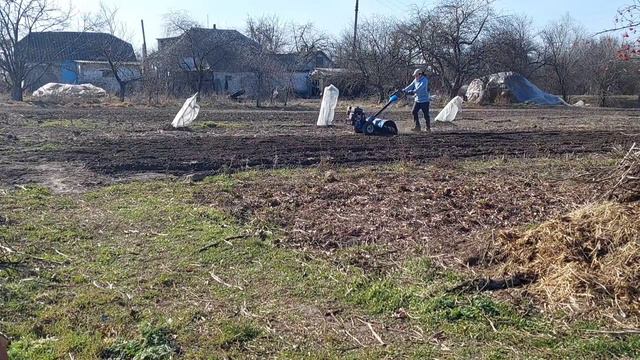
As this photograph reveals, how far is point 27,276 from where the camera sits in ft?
18.8

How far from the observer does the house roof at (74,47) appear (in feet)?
143

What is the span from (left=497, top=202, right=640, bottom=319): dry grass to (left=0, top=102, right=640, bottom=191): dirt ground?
692cm

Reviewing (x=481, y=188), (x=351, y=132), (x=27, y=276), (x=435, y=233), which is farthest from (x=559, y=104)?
(x=27, y=276)

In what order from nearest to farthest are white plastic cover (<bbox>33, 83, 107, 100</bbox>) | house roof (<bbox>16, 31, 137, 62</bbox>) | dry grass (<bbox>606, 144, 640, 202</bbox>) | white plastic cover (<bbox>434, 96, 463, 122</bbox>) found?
dry grass (<bbox>606, 144, 640, 202</bbox>)
white plastic cover (<bbox>434, 96, 463, 122</bbox>)
white plastic cover (<bbox>33, 83, 107, 100</bbox>)
house roof (<bbox>16, 31, 137, 62</bbox>)

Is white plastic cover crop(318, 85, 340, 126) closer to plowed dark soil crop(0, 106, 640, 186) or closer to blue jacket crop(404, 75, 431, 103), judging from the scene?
plowed dark soil crop(0, 106, 640, 186)

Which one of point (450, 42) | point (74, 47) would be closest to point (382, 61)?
point (450, 42)

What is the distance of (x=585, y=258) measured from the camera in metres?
5.35

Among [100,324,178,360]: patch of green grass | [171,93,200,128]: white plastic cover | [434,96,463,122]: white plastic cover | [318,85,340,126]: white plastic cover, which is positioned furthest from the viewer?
[434,96,463,122]: white plastic cover

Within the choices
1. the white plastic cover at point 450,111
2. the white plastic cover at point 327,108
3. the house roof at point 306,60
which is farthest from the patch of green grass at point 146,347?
the house roof at point 306,60

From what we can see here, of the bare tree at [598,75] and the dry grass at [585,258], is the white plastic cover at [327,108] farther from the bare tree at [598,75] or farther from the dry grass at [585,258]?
the bare tree at [598,75]

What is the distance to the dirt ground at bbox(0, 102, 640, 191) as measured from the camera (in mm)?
11906

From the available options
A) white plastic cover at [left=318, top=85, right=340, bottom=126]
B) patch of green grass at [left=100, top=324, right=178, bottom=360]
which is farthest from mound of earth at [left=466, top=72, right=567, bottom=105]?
patch of green grass at [left=100, top=324, right=178, bottom=360]

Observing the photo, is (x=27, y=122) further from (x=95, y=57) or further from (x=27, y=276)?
(x=95, y=57)

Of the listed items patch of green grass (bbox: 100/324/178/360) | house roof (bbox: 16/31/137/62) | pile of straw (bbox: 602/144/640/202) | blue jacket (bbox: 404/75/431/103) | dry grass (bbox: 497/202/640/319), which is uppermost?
house roof (bbox: 16/31/137/62)
